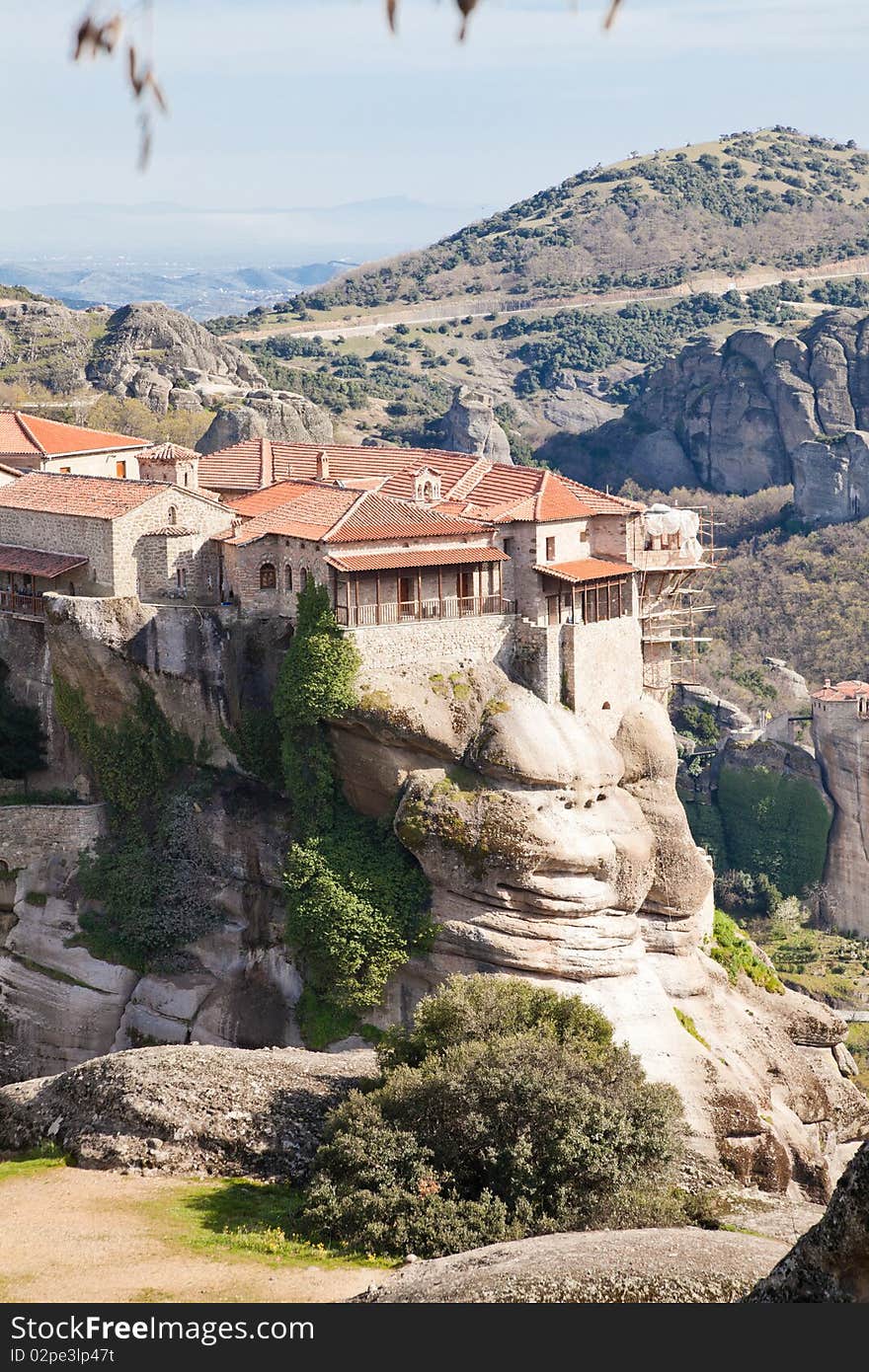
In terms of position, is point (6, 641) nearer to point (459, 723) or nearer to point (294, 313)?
point (459, 723)

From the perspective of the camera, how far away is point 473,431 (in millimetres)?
133625

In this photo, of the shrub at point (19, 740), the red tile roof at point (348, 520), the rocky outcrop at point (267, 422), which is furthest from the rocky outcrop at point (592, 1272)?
the rocky outcrop at point (267, 422)

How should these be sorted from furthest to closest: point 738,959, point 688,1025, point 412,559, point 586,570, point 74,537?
point 738,959, point 586,570, point 74,537, point 688,1025, point 412,559

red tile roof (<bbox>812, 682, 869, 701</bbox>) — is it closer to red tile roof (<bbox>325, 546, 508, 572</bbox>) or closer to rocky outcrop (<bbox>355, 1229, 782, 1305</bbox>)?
red tile roof (<bbox>325, 546, 508, 572</bbox>)

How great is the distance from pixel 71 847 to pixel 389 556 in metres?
10.1

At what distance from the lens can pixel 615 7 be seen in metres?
9.48

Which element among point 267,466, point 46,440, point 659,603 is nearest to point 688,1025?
point 659,603

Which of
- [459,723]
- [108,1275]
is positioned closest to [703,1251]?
[108,1275]

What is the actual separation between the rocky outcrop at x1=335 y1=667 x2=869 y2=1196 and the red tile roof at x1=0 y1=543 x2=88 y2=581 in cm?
765

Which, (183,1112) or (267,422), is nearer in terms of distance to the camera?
→ (183,1112)

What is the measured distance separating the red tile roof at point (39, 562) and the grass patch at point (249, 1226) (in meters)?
18.8

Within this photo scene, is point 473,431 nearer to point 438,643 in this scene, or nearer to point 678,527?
point 678,527

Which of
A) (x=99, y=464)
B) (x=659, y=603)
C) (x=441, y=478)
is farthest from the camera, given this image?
(x=99, y=464)

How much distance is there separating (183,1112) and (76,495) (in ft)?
63.9
